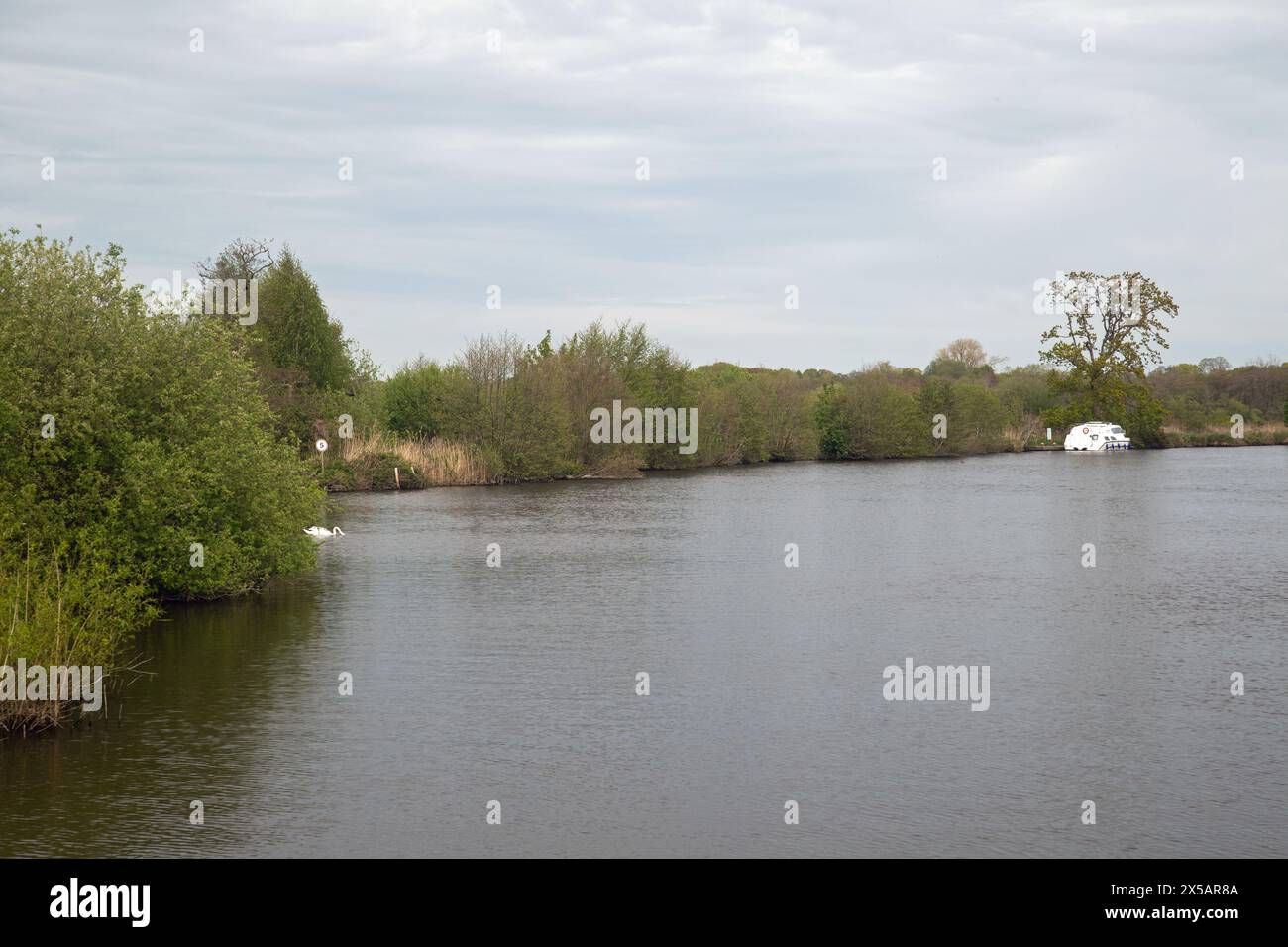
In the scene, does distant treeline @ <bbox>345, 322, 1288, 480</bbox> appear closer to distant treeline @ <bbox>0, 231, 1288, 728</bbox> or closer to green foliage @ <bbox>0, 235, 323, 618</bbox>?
distant treeline @ <bbox>0, 231, 1288, 728</bbox>

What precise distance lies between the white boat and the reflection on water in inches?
2400

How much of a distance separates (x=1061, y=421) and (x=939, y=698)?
79585mm

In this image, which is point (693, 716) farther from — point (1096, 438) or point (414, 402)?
point (1096, 438)

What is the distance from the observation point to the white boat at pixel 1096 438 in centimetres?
8425

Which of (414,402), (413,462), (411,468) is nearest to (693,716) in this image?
(411,468)

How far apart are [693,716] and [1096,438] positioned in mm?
78370

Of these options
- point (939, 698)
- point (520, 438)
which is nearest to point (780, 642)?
point (939, 698)

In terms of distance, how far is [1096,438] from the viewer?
84312 millimetres

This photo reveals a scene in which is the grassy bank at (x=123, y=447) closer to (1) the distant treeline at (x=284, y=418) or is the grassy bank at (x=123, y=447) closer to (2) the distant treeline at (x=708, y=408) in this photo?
(1) the distant treeline at (x=284, y=418)

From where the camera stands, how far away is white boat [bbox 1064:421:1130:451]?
84250 mm

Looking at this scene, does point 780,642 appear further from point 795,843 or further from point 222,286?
point 222,286

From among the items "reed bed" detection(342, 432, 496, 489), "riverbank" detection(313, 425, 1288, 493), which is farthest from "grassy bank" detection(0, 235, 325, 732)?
"reed bed" detection(342, 432, 496, 489)

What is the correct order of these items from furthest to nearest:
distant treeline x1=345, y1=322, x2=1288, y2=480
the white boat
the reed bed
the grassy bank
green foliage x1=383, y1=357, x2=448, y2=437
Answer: the white boat → green foliage x1=383, y1=357, x2=448, y2=437 → distant treeline x1=345, y1=322, x2=1288, y2=480 → the reed bed → the grassy bank

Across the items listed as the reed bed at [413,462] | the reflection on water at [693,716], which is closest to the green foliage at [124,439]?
the reflection on water at [693,716]
